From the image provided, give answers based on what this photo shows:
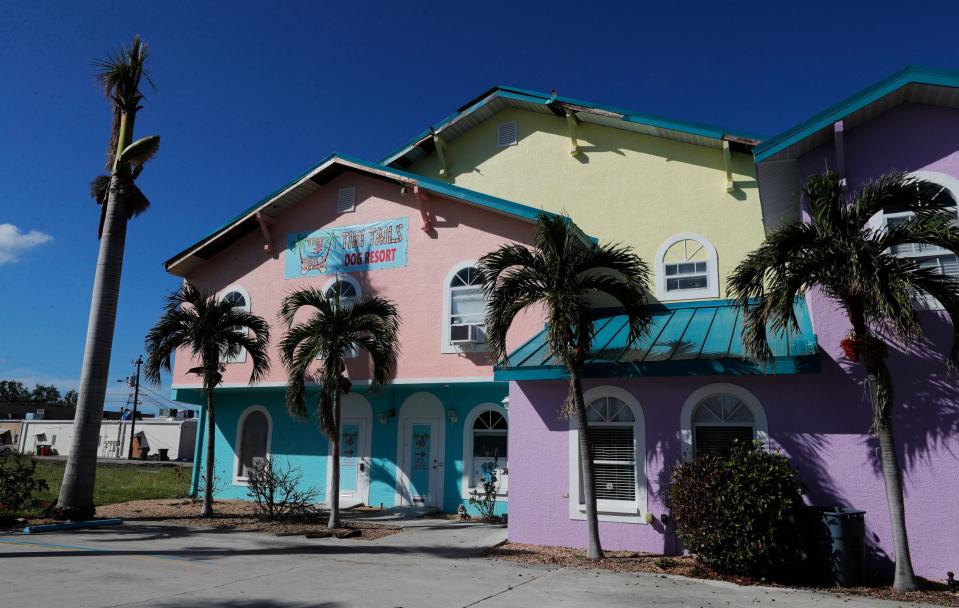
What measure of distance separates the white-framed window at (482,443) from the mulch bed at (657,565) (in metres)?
3.98

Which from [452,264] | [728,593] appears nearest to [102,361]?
[452,264]

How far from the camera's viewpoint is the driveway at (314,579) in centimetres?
771

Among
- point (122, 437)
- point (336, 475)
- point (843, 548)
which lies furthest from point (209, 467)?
point (122, 437)

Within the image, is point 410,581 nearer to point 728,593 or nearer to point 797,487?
point 728,593

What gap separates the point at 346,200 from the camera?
1788 cm

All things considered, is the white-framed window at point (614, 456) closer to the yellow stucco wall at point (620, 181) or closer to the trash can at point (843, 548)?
the trash can at point (843, 548)

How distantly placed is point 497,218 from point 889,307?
8916mm

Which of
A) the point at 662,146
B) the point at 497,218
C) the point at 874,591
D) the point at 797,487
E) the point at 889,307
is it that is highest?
the point at 662,146

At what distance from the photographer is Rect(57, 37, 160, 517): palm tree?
47.3 feet

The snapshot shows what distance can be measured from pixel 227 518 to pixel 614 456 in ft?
30.1

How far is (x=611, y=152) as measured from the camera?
18172 mm

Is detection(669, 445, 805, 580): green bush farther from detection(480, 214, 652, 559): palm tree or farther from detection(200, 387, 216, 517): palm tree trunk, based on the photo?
detection(200, 387, 216, 517): palm tree trunk

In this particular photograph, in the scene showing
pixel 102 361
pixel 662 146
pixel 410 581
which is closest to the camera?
pixel 410 581

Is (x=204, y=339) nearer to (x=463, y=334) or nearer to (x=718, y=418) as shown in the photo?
(x=463, y=334)
